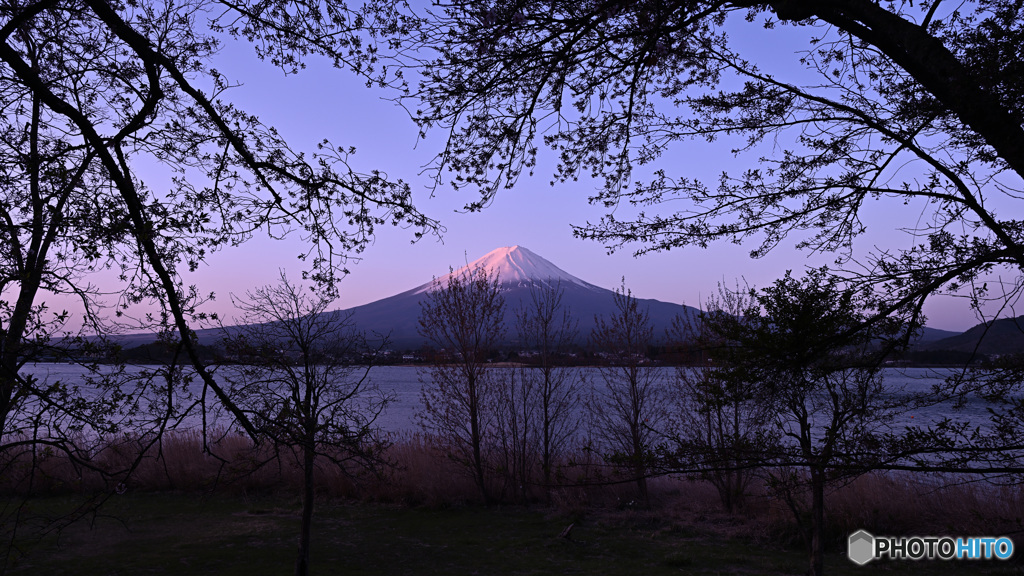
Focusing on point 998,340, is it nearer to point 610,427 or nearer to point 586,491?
point 610,427

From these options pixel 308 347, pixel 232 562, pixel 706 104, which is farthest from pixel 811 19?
pixel 232 562

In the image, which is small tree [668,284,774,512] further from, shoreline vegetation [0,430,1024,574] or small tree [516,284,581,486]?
small tree [516,284,581,486]

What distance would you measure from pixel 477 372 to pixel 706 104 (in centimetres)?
1185

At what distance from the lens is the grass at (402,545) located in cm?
1034

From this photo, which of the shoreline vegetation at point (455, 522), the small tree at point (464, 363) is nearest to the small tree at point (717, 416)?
the shoreline vegetation at point (455, 522)

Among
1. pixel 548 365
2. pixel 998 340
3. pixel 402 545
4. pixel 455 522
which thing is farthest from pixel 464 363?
pixel 998 340

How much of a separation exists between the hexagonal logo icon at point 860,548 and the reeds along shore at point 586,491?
394 millimetres

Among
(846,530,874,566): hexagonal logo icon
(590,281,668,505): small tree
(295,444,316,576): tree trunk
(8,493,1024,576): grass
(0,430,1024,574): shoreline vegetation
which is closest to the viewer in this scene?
(295,444,316,576): tree trunk

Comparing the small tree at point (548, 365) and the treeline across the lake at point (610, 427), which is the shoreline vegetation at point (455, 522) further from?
the small tree at point (548, 365)

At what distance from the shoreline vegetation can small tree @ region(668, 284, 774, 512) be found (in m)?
1.33

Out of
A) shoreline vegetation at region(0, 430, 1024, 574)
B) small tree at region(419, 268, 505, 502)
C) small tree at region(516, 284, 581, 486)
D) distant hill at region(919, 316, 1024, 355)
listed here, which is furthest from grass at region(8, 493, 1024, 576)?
distant hill at region(919, 316, 1024, 355)

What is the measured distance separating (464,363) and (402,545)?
509 centimetres

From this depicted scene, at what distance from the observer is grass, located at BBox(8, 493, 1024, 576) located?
1034 centimetres

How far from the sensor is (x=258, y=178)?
517cm
